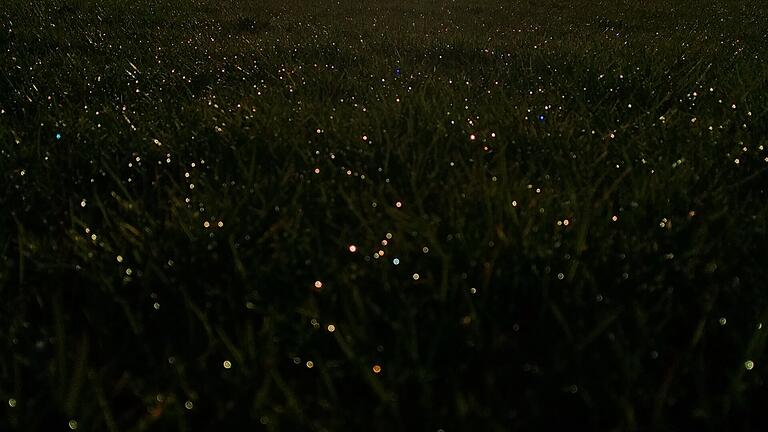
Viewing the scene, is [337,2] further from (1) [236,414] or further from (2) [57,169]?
(1) [236,414]

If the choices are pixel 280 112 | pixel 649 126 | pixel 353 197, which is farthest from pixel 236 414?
pixel 649 126

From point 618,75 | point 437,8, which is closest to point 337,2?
point 437,8

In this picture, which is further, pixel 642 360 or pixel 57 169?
pixel 57 169

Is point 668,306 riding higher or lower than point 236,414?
higher

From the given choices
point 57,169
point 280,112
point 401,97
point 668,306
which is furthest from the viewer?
point 401,97

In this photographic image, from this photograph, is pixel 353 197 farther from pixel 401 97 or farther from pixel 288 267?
pixel 401 97

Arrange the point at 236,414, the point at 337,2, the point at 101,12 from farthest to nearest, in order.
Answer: the point at 337,2 < the point at 101,12 < the point at 236,414
